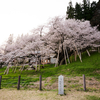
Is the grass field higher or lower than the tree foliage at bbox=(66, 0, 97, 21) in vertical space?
lower

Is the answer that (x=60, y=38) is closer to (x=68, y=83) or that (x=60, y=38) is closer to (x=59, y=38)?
(x=59, y=38)

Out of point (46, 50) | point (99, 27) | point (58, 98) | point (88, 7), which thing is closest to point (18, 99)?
point (58, 98)

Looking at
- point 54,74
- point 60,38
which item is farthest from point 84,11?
point 54,74

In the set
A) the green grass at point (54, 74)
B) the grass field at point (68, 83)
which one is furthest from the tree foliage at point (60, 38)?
the grass field at point (68, 83)

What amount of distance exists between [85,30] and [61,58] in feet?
29.2

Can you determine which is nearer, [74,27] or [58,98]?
[58,98]

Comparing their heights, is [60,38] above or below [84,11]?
below

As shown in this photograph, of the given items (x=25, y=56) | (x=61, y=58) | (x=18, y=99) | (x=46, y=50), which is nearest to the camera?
(x=18, y=99)

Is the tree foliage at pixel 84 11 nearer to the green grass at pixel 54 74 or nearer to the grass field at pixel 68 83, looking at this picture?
the green grass at pixel 54 74

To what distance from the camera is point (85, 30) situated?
20.3 m

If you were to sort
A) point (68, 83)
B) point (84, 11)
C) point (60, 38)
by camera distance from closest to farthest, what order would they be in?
point (68, 83) → point (60, 38) → point (84, 11)

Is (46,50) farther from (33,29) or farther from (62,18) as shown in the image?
(62,18)

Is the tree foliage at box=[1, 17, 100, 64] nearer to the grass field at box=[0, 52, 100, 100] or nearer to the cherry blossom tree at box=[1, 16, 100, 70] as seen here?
the cherry blossom tree at box=[1, 16, 100, 70]

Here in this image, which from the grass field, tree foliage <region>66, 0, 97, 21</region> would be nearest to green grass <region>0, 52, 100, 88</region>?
the grass field
